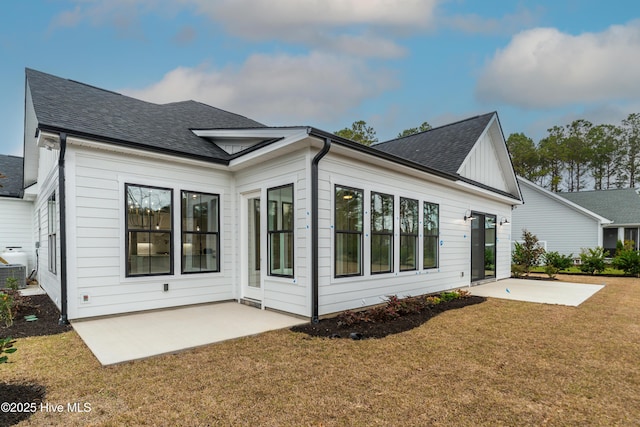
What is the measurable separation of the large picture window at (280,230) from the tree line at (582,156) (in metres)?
28.8

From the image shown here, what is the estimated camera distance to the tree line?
26984 millimetres

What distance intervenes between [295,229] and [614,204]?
2170 centimetres

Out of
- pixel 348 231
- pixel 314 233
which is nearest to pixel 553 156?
pixel 348 231

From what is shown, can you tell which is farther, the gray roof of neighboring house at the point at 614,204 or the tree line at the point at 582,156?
the tree line at the point at 582,156

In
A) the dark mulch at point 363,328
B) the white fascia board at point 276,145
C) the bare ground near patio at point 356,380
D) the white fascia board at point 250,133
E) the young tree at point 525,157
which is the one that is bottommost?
the dark mulch at point 363,328

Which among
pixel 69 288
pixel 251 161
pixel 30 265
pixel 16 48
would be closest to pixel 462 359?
pixel 251 161

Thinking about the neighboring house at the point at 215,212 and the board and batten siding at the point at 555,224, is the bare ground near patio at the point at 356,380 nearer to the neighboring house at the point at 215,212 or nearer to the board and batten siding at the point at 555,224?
the neighboring house at the point at 215,212

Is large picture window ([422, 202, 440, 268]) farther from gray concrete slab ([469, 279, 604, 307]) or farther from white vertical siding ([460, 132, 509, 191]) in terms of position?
white vertical siding ([460, 132, 509, 191])

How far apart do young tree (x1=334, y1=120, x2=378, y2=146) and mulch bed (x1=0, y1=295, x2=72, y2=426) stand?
22945 millimetres

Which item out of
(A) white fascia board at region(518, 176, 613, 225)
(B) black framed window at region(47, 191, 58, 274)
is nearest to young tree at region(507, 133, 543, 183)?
(A) white fascia board at region(518, 176, 613, 225)

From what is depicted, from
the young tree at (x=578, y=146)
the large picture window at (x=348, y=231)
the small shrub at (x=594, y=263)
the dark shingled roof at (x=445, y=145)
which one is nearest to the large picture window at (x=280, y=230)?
the large picture window at (x=348, y=231)

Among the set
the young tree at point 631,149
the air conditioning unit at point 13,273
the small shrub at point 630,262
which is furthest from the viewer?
the young tree at point 631,149

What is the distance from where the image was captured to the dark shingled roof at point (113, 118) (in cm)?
526

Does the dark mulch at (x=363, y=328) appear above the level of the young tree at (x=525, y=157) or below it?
below
